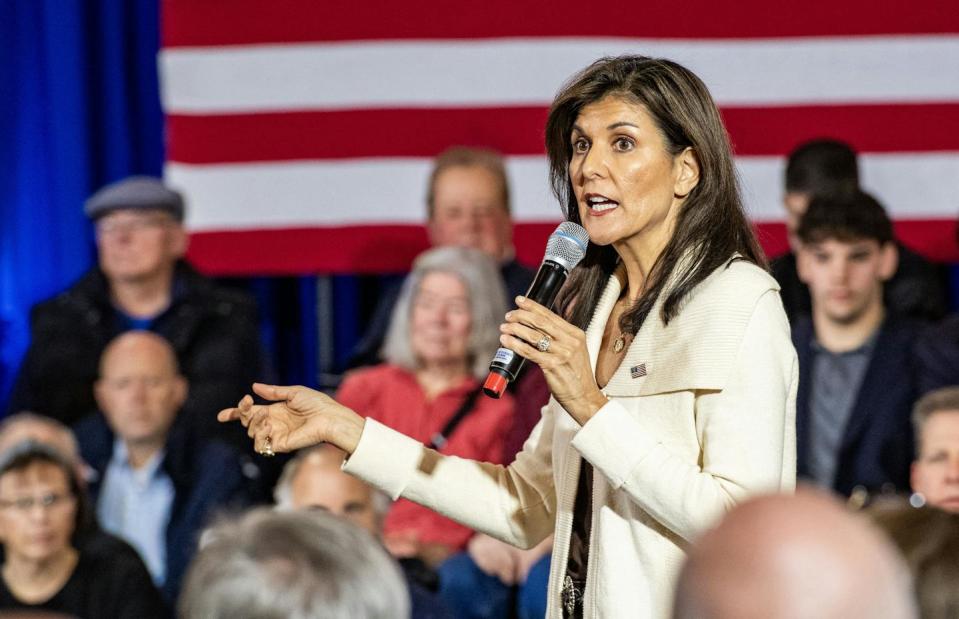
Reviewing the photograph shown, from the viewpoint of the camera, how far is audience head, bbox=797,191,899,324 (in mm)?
3811

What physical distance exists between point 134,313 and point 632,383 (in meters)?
2.81

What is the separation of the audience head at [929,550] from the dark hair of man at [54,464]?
261 cm

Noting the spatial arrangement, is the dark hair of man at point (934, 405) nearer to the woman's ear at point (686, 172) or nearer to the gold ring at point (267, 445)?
the woman's ear at point (686, 172)

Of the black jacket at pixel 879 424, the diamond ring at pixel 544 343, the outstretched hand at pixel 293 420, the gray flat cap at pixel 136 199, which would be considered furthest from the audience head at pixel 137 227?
the diamond ring at pixel 544 343

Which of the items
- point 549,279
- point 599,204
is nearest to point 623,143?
point 599,204

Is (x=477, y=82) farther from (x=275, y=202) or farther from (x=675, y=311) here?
(x=675, y=311)

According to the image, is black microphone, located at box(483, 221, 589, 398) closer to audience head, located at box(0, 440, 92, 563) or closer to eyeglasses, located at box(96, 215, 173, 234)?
audience head, located at box(0, 440, 92, 563)

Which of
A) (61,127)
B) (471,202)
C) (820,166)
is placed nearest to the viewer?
(820,166)

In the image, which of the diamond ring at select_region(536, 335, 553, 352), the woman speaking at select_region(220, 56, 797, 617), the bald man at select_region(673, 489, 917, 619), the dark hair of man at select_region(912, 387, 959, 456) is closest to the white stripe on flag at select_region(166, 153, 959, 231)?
the dark hair of man at select_region(912, 387, 959, 456)

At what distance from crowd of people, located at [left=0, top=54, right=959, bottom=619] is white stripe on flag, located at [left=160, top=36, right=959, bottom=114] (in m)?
0.42

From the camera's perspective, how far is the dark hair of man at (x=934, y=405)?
3.34m

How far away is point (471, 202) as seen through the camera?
4.30 metres

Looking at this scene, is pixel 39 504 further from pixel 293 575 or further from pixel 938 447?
pixel 293 575

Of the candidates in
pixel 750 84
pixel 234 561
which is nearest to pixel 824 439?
pixel 750 84
